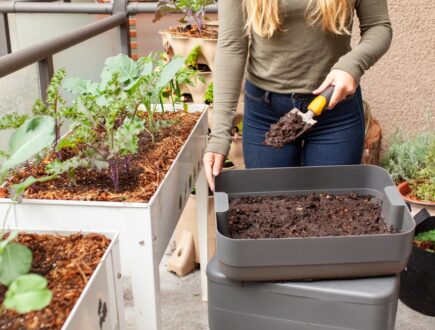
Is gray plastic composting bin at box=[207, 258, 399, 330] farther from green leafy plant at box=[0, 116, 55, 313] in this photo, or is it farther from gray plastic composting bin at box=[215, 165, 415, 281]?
green leafy plant at box=[0, 116, 55, 313]

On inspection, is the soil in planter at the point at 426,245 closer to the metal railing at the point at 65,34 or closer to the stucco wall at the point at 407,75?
the stucco wall at the point at 407,75

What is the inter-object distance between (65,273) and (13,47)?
2.00 m

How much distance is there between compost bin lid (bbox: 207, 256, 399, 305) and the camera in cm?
122

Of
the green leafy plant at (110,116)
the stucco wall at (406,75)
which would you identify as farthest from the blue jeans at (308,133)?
the stucco wall at (406,75)

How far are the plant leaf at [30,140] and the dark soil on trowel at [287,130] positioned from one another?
67 cm

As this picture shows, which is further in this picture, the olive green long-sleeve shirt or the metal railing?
the metal railing

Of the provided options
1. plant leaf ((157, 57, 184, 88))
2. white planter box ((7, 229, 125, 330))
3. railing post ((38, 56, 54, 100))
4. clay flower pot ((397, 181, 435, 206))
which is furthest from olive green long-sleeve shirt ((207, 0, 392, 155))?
clay flower pot ((397, 181, 435, 206))

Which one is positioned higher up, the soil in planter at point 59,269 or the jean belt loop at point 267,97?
the jean belt loop at point 267,97

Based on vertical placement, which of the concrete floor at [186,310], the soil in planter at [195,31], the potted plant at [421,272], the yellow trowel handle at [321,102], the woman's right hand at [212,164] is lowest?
the concrete floor at [186,310]

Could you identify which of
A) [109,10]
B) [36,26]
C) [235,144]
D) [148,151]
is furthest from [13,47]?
[148,151]

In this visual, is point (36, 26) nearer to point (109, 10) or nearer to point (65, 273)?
point (109, 10)

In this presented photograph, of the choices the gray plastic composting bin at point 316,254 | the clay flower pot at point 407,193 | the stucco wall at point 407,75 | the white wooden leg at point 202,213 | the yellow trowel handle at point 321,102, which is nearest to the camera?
the gray plastic composting bin at point 316,254

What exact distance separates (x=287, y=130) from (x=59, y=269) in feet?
2.39

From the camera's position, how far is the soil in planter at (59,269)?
917 millimetres
